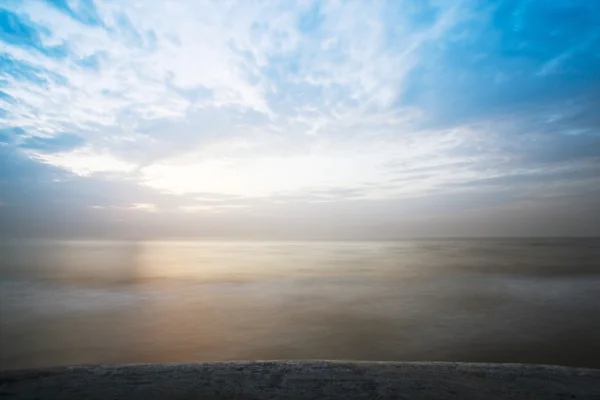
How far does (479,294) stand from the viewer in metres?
14.8

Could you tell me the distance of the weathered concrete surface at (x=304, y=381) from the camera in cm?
440

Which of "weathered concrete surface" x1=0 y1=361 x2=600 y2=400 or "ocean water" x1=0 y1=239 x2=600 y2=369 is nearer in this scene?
"weathered concrete surface" x1=0 y1=361 x2=600 y2=400

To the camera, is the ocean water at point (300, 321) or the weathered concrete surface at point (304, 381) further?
the ocean water at point (300, 321)

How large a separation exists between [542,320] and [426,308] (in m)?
3.63

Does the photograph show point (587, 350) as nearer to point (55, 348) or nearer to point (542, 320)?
point (542, 320)

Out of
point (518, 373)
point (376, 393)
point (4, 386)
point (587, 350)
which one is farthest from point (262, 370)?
point (587, 350)

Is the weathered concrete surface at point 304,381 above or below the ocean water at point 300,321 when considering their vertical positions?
above

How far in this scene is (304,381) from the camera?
4.82m

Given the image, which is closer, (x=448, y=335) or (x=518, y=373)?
(x=518, y=373)

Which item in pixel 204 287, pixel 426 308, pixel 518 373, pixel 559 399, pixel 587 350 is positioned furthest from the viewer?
pixel 204 287

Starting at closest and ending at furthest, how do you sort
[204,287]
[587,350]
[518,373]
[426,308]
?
[518,373] → [587,350] → [426,308] → [204,287]

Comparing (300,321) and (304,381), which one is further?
(300,321)

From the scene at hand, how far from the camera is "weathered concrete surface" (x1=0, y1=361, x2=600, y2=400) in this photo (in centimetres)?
440

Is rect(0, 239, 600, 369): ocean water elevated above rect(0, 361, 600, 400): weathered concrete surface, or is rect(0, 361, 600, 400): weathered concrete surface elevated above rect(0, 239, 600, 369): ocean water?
rect(0, 361, 600, 400): weathered concrete surface
